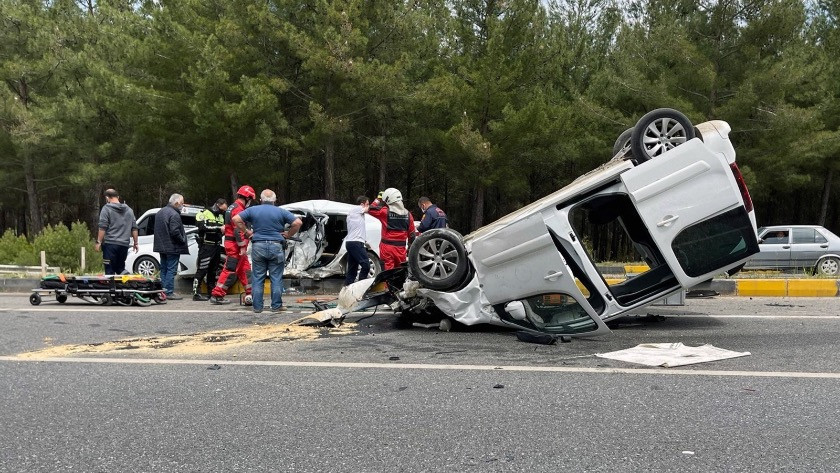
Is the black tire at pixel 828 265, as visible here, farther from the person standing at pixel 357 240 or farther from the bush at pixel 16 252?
the bush at pixel 16 252

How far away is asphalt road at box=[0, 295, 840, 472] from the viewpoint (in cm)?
354

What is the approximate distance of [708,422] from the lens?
4016 mm

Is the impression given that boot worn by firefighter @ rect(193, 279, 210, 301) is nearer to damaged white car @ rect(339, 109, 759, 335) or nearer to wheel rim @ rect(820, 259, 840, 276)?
damaged white car @ rect(339, 109, 759, 335)

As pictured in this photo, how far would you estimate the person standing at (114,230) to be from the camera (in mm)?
10172

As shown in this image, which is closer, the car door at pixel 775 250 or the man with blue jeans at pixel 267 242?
the man with blue jeans at pixel 267 242

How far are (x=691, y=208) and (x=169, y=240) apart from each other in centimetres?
743

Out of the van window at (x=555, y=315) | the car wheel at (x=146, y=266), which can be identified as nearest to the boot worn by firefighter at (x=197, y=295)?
the car wheel at (x=146, y=266)

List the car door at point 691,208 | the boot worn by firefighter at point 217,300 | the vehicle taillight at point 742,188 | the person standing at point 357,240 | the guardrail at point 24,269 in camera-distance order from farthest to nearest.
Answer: the guardrail at point 24,269
the person standing at point 357,240
the boot worn by firefighter at point 217,300
the vehicle taillight at point 742,188
the car door at point 691,208

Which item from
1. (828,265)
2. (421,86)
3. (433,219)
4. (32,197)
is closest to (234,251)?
(433,219)

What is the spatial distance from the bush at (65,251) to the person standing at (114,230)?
4.34 metres

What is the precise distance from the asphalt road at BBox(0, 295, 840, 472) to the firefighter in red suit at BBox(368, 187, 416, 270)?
2667mm

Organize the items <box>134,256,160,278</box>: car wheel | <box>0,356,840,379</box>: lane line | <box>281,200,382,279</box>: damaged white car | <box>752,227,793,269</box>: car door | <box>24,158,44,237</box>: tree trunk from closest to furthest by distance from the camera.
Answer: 1. <box>0,356,840,379</box>: lane line
2. <box>281,200,382,279</box>: damaged white car
3. <box>134,256,160,278</box>: car wheel
4. <box>752,227,793,269</box>: car door
5. <box>24,158,44,237</box>: tree trunk

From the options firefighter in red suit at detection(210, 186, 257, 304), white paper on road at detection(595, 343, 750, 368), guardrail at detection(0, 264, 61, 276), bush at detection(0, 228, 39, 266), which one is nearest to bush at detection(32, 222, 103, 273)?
bush at detection(0, 228, 39, 266)

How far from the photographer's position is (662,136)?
21.7 ft
